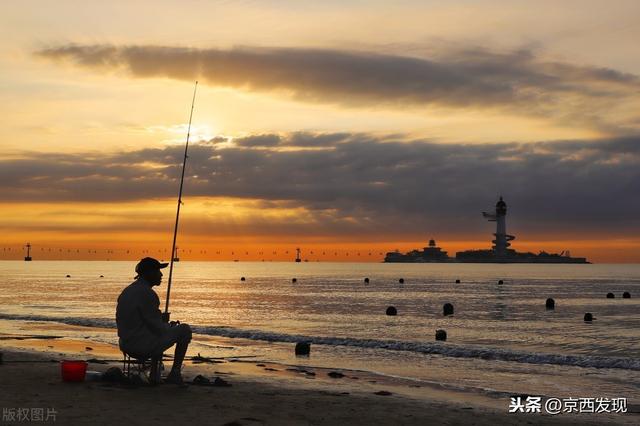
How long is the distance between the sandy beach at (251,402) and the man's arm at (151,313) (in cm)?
113

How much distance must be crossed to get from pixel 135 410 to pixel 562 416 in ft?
26.5

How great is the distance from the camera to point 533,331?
40.7 metres

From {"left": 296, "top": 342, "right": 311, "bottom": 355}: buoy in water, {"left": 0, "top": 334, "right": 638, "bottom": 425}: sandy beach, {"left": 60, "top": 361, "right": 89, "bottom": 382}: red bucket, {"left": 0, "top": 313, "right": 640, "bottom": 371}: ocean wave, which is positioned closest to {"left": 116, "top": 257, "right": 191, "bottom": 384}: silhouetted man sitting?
{"left": 0, "top": 334, "right": 638, "bottom": 425}: sandy beach

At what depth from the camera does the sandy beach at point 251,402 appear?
10.8m

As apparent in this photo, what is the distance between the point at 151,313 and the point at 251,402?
2377 millimetres

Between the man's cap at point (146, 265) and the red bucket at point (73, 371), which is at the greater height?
the man's cap at point (146, 265)

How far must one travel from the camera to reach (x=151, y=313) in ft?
40.7

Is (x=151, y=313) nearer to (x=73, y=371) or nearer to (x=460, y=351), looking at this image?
(x=73, y=371)

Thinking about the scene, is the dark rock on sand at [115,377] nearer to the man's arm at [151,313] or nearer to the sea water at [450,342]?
the man's arm at [151,313]

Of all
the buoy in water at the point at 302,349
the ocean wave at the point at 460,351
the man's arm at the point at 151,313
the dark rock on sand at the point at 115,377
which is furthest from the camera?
the ocean wave at the point at 460,351

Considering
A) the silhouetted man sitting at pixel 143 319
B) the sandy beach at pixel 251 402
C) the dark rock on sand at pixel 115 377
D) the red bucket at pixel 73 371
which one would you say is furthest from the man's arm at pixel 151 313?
the red bucket at pixel 73 371

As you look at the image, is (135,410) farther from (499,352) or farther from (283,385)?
(499,352)

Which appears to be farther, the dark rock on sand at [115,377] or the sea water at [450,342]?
the sea water at [450,342]

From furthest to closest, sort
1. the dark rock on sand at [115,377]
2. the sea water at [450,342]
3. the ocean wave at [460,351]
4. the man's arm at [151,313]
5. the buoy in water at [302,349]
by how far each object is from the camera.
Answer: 1. the ocean wave at [460,351]
2. the buoy in water at [302,349]
3. the sea water at [450,342]
4. the dark rock on sand at [115,377]
5. the man's arm at [151,313]
